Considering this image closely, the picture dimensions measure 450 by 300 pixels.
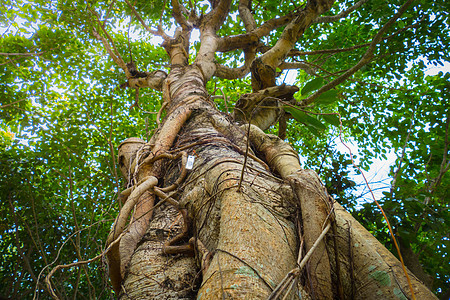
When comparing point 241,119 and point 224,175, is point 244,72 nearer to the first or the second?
point 241,119

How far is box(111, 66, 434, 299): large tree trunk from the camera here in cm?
85

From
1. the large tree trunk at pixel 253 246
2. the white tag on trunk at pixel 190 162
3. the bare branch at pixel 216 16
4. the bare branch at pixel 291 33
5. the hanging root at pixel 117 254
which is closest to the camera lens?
the large tree trunk at pixel 253 246

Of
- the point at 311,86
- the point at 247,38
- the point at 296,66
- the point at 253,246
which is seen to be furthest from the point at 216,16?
the point at 253,246

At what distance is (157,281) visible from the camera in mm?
1134

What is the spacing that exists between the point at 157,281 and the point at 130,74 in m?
3.37

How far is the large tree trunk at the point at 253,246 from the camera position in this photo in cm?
85

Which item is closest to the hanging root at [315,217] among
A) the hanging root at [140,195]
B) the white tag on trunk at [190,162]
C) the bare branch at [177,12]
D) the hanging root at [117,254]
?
the hanging root at [140,195]

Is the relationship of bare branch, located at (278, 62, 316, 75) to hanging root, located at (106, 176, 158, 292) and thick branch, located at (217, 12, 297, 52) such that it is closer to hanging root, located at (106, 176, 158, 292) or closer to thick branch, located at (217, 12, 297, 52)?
thick branch, located at (217, 12, 297, 52)

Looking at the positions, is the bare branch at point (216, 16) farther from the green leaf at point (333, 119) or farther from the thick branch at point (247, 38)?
the green leaf at point (333, 119)

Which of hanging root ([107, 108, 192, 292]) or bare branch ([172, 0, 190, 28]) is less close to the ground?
bare branch ([172, 0, 190, 28])

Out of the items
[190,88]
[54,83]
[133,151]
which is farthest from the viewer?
[54,83]

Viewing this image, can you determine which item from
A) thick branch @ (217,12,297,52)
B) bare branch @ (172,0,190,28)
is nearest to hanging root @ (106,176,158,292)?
thick branch @ (217,12,297,52)

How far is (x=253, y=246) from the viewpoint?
905 millimetres

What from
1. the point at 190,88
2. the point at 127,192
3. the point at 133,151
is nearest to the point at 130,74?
the point at 190,88
